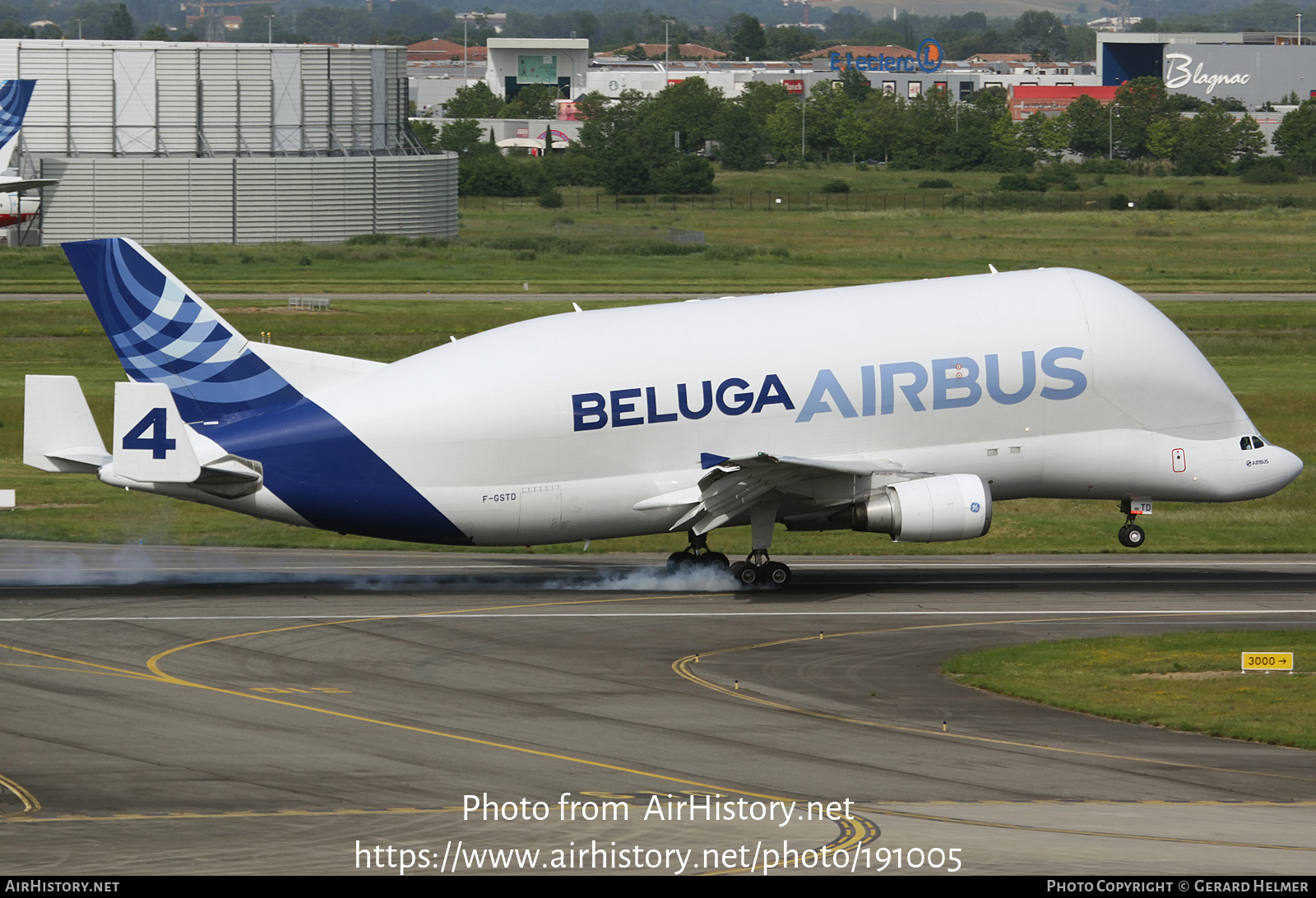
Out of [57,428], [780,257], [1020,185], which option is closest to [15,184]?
[780,257]

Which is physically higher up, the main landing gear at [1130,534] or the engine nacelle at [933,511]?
the engine nacelle at [933,511]

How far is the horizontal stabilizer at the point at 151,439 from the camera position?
35688 mm

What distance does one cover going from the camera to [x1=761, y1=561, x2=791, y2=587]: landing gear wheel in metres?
39.4

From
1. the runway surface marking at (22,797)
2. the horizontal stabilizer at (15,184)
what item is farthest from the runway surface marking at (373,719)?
the horizontal stabilizer at (15,184)

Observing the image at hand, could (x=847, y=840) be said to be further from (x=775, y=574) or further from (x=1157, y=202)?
(x=1157, y=202)

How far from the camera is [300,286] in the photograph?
10912 centimetres

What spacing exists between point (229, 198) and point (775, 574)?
102241 millimetres

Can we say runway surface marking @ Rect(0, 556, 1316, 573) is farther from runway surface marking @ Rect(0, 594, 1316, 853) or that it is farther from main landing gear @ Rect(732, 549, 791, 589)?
runway surface marking @ Rect(0, 594, 1316, 853)

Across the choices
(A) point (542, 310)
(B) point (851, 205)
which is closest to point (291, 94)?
(A) point (542, 310)

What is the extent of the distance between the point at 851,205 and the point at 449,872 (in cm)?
16892

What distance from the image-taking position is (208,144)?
133500mm

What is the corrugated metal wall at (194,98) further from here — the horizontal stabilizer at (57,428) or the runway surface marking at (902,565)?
the horizontal stabilizer at (57,428)

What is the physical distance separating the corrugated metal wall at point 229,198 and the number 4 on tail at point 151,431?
98.3m
